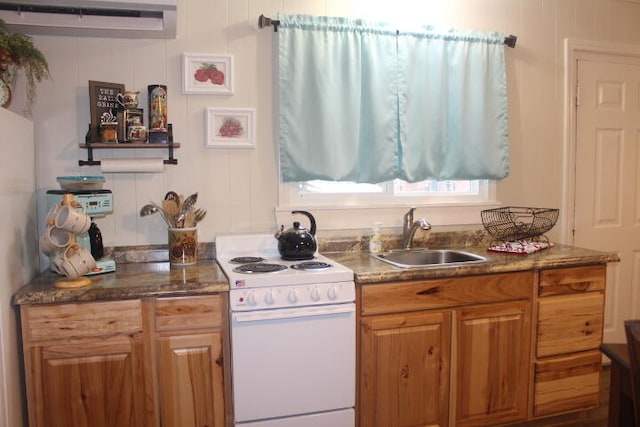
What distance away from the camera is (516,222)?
283 centimetres

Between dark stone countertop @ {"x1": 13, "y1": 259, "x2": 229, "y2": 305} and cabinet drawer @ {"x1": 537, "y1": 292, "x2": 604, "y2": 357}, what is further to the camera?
cabinet drawer @ {"x1": 537, "y1": 292, "x2": 604, "y2": 357}

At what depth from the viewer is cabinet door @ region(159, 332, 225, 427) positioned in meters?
1.88

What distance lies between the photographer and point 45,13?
6.57 feet

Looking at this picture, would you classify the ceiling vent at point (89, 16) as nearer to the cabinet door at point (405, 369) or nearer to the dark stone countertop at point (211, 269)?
the dark stone countertop at point (211, 269)

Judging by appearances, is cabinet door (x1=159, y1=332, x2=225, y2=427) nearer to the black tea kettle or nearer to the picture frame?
the black tea kettle

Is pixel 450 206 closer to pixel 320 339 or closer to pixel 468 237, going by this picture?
pixel 468 237

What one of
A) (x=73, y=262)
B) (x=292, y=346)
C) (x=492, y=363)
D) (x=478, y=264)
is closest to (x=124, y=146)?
(x=73, y=262)

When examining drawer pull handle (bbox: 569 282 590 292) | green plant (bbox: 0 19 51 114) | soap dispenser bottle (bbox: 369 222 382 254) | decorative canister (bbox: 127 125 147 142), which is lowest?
drawer pull handle (bbox: 569 282 590 292)

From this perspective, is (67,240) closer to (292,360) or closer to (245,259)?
(245,259)

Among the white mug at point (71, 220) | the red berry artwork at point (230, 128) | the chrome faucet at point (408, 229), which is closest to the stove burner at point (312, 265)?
the chrome faucet at point (408, 229)

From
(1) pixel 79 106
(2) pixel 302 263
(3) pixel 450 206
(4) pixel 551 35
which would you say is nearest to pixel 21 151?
(1) pixel 79 106

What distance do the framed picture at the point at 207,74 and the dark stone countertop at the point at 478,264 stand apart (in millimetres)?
1009

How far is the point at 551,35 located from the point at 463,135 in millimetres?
904

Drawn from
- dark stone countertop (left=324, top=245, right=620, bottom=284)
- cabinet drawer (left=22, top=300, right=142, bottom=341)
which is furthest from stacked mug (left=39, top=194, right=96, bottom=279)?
dark stone countertop (left=324, top=245, right=620, bottom=284)
